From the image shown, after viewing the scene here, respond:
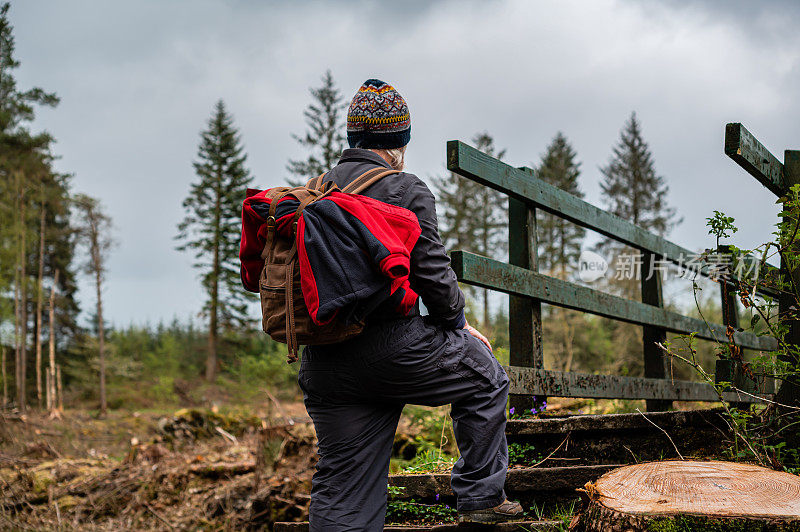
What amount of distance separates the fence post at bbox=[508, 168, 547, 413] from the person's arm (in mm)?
1460

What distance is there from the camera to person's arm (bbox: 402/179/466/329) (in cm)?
241

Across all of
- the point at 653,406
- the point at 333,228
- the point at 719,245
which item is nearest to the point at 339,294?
the point at 333,228

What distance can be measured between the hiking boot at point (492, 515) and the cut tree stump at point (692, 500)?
0.34 meters

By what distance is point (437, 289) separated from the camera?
7.97 feet

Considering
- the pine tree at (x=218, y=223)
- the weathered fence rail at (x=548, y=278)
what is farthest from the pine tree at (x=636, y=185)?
the weathered fence rail at (x=548, y=278)

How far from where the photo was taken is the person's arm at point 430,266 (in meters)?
2.41

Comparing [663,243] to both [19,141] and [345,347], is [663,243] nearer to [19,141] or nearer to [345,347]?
Answer: [345,347]

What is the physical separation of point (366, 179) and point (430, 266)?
408 mm

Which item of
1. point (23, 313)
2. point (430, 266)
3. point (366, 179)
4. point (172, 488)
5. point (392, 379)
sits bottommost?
point (172, 488)

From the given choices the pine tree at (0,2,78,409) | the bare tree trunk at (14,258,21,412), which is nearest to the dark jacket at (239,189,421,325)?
the pine tree at (0,2,78,409)

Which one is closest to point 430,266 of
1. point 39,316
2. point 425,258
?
point 425,258

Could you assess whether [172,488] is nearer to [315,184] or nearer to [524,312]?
[524,312]

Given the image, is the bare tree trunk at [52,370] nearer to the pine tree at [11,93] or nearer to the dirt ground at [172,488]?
the pine tree at [11,93]

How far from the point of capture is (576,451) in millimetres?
3453
